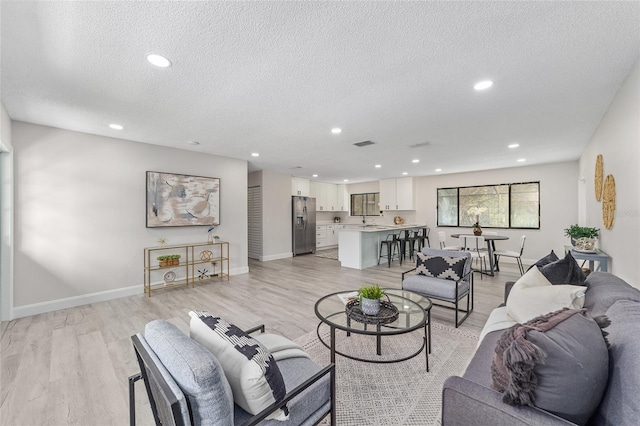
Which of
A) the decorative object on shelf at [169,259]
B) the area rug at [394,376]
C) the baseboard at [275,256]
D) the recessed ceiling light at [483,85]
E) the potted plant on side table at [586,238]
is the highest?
the recessed ceiling light at [483,85]

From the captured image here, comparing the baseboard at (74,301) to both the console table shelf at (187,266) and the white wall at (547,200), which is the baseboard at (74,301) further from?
the white wall at (547,200)

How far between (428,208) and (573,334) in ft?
25.6

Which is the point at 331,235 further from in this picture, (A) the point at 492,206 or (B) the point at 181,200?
(B) the point at 181,200

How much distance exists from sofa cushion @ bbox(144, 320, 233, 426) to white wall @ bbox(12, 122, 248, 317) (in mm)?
4011

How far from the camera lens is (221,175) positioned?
5445mm

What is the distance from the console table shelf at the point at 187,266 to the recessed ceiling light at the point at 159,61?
317 centimetres

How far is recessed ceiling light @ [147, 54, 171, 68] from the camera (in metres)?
2.03

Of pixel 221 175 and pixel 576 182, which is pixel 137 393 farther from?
pixel 576 182

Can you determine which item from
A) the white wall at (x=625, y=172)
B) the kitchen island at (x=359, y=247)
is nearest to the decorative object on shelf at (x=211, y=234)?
the kitchen island at (x=359, y=247)

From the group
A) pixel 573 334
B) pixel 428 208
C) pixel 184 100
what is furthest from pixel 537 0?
pixel 428 208

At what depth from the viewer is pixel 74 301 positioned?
378cm

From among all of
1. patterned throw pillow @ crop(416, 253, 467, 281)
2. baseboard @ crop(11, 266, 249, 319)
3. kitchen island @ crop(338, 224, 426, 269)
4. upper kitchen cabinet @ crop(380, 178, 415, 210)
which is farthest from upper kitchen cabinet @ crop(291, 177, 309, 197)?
patterned throw pillow @ crop(416, 253, 467, 281)

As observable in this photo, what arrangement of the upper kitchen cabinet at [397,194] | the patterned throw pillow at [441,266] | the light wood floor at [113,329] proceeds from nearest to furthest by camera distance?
the light wood floor at [113,329] → the patterned throw pillow at [441,266] → the upper kitchen cabinet at [397,194]

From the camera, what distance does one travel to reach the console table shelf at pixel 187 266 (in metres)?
4.47
